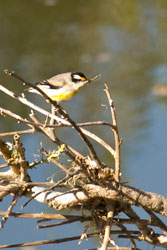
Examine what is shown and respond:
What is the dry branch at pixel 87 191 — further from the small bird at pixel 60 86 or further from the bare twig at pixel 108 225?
the small bird at pixel 60 86

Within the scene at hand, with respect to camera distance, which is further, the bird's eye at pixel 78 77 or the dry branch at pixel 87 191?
the bird's eye at pixel 78 77

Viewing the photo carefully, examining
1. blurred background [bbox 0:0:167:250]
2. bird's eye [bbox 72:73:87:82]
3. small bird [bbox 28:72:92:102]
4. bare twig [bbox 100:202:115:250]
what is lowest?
bare twig [bbox 100:202:115:250]

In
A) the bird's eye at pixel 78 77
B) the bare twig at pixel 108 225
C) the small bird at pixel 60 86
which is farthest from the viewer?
the small bird at pixel 60 86

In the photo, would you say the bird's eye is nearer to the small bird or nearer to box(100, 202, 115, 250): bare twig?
the small bird

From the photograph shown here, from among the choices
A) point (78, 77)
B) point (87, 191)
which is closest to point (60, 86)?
point (78, 77)

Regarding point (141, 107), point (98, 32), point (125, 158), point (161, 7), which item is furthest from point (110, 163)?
point (161, 7)

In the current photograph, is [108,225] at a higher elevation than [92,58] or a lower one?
lower

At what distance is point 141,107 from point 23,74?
96 centimetres

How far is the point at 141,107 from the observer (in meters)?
4.28

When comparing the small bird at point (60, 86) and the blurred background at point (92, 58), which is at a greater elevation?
the blurred background at point (92, 58)

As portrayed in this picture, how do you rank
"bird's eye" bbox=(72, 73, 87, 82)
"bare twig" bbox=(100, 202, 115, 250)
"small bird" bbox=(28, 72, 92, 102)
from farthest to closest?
1. "small bird" bbox=(28, 72, 92, 102)
2. "bird's eye" bbox=(72, 73, 87, 82)
3. "bare twig" bbox=(100, 202, 115, 250)

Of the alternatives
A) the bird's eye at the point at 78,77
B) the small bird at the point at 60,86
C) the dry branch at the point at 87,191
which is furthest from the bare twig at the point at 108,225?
the small bird at the point at 60,86

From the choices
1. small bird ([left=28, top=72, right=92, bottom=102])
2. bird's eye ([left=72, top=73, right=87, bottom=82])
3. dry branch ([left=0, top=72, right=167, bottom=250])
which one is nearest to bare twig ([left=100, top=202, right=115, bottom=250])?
dry branch ([left=0, top=72, right=167, bottom=250])

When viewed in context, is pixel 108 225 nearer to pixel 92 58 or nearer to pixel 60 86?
pixel 60 86
